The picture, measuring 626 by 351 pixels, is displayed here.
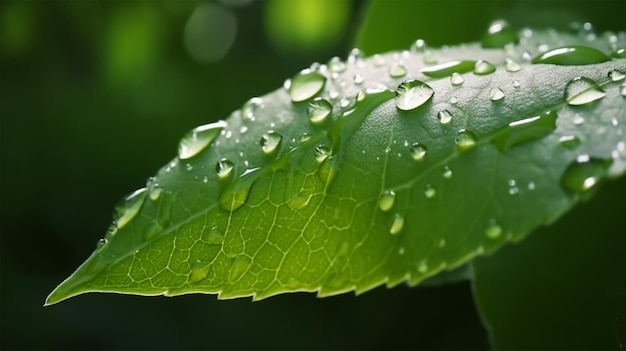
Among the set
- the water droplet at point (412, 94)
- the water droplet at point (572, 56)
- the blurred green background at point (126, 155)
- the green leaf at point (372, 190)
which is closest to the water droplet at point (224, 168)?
the green leaf at point (372, 190)

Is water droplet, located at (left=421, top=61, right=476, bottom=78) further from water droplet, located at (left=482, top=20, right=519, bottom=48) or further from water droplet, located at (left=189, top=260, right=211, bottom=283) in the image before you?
water droplet, located at (left=189, top=260, right=211, bottom=283)

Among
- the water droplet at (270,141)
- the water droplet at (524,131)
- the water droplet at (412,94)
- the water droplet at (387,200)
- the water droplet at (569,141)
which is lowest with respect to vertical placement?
the water droplet at (387,200)

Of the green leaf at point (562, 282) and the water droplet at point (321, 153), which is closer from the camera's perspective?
the water droplet at point (321, 153)

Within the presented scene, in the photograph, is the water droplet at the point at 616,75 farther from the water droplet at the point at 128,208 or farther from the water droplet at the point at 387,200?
the water droplet at the point at 128,208

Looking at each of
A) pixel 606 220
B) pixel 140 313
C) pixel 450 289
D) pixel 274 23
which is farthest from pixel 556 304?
pixel 140 313

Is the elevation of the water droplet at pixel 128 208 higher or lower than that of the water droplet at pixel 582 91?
higher

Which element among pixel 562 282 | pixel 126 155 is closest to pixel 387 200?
pixel 562 282

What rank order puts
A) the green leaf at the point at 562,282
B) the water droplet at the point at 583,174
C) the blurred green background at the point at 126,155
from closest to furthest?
1. the water droplet at the point at 583,174
2. the green leaf at the point at 562,282
3. the blurred green background at the point at 126,155
